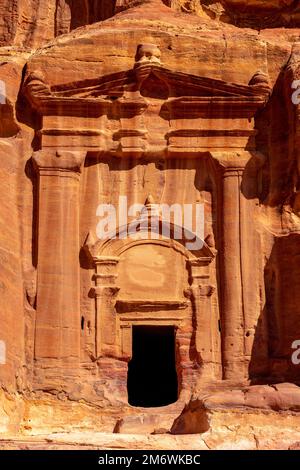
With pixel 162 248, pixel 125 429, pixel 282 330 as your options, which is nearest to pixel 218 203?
pixel 162 248

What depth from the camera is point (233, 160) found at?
2328 cm

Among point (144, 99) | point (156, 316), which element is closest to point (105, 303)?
point (156, 316)

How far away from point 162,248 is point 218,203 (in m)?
1.49

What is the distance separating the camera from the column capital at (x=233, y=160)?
23.2 m

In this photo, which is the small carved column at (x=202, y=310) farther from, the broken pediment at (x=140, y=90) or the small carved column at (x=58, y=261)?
the broken pediment at (x=140, y=90)

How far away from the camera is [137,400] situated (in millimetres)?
27125

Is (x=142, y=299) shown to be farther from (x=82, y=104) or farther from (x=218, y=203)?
(x=82, y=104)

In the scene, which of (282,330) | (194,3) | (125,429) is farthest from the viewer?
(194,3)

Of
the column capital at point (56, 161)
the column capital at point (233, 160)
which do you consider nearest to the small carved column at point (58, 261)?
the column capital at point (56, 161)

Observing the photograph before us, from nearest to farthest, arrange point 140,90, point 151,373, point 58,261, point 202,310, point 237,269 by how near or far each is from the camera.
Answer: point 58,261, point 202,310, point 237,269, point 140,90, point 151,373

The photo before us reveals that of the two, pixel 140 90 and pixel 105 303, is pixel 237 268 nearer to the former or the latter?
pixel 105 303

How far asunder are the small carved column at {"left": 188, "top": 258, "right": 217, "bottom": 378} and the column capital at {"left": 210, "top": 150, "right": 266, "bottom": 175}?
1.88 m
